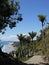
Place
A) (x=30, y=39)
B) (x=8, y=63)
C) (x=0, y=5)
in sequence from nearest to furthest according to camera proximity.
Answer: (x=0, y=5) → (x=8, y=63) → (x=30, y=39)

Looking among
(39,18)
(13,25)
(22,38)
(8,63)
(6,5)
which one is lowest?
(22,38)

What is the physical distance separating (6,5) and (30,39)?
44.6 metres

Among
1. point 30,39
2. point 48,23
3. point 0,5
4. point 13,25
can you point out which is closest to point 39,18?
point 30,39

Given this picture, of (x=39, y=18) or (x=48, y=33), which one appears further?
(x=39, y=18)

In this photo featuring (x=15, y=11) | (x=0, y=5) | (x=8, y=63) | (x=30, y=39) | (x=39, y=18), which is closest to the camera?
(x=0, y=5)

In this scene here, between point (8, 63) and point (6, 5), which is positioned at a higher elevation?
point (6, 5)

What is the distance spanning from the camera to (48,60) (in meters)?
29.5

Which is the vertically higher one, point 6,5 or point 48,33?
point 6,5

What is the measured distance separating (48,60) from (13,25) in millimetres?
7821

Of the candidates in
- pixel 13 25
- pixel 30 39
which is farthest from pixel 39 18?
pixel 13 25

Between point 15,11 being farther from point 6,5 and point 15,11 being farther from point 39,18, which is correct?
point 39,18

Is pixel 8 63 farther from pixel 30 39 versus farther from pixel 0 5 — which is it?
pixel 30 39

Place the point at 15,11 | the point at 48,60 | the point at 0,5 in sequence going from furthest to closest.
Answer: the point at 48,60 < the point at 15,11 < the point at 0,5

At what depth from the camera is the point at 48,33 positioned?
97.1 feet
